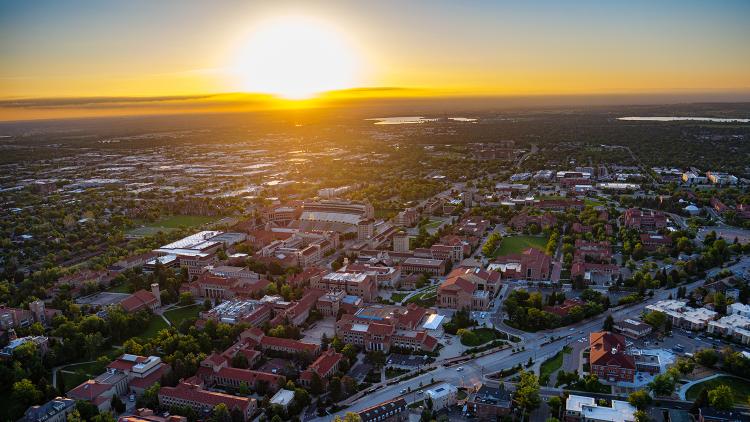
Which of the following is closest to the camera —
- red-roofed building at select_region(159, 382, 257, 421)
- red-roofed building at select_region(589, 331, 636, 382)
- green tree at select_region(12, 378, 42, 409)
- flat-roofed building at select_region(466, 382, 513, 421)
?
flat-roofed building at select_region(466, 382, 513, 421)

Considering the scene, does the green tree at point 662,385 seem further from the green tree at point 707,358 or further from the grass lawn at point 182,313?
the grass lawn at point 182,313

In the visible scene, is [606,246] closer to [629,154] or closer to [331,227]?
[331,227]

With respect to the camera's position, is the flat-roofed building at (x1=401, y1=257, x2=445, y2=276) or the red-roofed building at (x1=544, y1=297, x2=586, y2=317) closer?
the red-roofed building at (x1=544, y1=297, x2=586, y2=317)

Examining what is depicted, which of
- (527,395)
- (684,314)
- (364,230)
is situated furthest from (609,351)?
(364,230)

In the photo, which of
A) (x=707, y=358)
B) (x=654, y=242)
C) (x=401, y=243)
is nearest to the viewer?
(x=707, y=358)

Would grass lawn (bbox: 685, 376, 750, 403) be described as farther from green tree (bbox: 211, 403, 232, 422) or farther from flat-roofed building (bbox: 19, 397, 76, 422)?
flat-roofed building (bbox: 19, 397, 76, 422)

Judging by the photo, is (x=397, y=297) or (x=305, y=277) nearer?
(x=397, y=297)

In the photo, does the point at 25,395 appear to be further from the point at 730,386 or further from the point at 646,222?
the point at 646,222

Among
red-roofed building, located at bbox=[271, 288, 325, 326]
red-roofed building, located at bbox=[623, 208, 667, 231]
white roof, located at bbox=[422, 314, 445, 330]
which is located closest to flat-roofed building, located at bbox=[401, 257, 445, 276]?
white roof, located at bbox=[422, 314, 445, 330]
